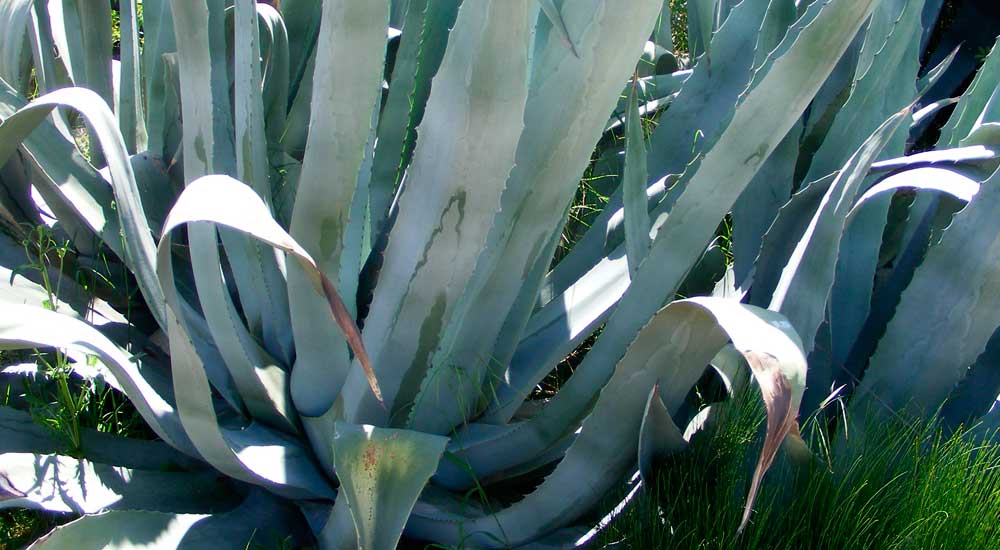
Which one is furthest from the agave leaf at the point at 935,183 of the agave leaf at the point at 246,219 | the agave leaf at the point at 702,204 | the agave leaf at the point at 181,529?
the agave leaf at the point at 181,529

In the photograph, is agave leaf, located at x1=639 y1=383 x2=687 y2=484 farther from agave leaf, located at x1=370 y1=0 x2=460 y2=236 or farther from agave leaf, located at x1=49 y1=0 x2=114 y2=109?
agave leaf, located at x1=49 y1=0 x2=114 y2=109

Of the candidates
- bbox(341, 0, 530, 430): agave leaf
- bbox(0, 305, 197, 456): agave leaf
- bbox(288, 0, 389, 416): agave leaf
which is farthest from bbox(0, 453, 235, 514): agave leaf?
bbox(341, 0, 530, 430): agave leaf

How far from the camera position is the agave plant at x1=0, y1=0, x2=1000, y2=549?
107 centimetres

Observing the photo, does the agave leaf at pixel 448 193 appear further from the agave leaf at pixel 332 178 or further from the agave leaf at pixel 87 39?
the agave leaf at pixel 87 39

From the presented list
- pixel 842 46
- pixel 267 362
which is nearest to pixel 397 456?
pixel 267 362

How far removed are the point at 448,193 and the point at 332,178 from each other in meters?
0.18

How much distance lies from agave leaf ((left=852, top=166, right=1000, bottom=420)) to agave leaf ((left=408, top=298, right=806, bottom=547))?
403 millimetres

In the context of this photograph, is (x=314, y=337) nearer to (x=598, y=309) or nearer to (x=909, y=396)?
(x=598, y=309)

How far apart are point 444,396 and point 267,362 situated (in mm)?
264

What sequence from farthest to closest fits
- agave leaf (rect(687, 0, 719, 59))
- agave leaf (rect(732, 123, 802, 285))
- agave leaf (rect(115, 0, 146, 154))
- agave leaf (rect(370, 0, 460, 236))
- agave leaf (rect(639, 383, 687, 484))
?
agave leaf (rect(687, 0, 719, 59))
agave leaf (rect(115, 0, 146, 154))
agave leaf (rect(732, 123, 802, 285))
agave leaf (rect(370, 0, 460, 236))
agave leaf (rect(639, 383, 687, 484))

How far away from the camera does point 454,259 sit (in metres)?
1.12

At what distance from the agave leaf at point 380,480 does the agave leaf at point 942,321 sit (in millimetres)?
712

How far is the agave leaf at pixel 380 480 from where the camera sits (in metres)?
1.08

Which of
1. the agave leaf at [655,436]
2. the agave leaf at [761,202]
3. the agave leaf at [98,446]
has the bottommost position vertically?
the agave leaf at [98,446]
